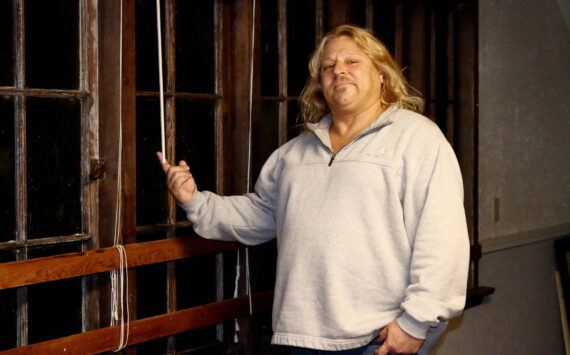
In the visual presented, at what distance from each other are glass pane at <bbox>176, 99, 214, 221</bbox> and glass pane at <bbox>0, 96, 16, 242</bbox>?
19.5 inches

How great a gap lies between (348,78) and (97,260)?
2.40ft

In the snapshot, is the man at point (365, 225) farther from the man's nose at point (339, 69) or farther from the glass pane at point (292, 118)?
the glass pane at point (292, 118)

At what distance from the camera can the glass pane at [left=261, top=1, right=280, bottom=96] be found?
2.25m

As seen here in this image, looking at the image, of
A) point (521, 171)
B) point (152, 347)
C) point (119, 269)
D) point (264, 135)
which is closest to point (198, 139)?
point (264, 135)

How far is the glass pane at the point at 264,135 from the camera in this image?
7.07 feet

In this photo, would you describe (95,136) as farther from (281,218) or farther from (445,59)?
(445,59)

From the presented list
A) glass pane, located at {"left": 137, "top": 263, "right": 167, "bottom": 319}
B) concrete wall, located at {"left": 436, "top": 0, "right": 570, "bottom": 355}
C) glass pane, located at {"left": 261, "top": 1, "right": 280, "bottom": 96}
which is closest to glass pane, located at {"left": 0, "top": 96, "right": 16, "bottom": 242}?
glass pane, located at {"left": 137, "top": 263, "right": 167, "bottom": 319}

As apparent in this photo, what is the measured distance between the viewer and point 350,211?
1.74 m

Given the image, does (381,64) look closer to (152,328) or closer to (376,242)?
(376,242)

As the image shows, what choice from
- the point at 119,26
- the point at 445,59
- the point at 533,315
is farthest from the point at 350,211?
the point at 533,315

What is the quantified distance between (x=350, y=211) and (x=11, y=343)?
0.83m

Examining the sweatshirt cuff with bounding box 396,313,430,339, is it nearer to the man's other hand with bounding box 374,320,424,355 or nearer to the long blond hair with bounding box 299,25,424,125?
the man's other hand with bounding box 374,320,424,355

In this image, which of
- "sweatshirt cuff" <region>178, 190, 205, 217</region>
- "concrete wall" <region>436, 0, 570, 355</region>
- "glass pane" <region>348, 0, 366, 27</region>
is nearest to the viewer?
"sweatshirt cuff" <region>178, 190, 205, 217</region>

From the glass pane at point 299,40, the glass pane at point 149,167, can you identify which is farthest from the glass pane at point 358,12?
the glass pane at point 149,167
